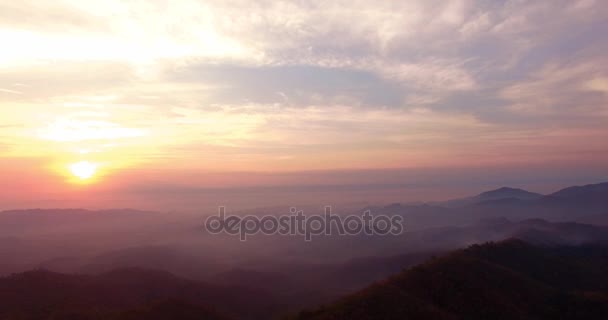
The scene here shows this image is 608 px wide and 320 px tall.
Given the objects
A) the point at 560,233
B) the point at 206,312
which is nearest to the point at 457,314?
the point at 206,312

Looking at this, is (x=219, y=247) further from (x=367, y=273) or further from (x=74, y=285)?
(x=74, y=285)

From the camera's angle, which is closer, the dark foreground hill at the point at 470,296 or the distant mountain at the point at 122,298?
the dark foreground hill at the point at 470,296

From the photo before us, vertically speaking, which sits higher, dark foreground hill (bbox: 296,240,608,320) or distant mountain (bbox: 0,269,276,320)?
dark foreground hill (bbox: 296,240,608,320)

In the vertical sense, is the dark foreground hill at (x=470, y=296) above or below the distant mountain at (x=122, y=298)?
above

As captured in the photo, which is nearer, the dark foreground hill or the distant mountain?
the dark foreground hill
